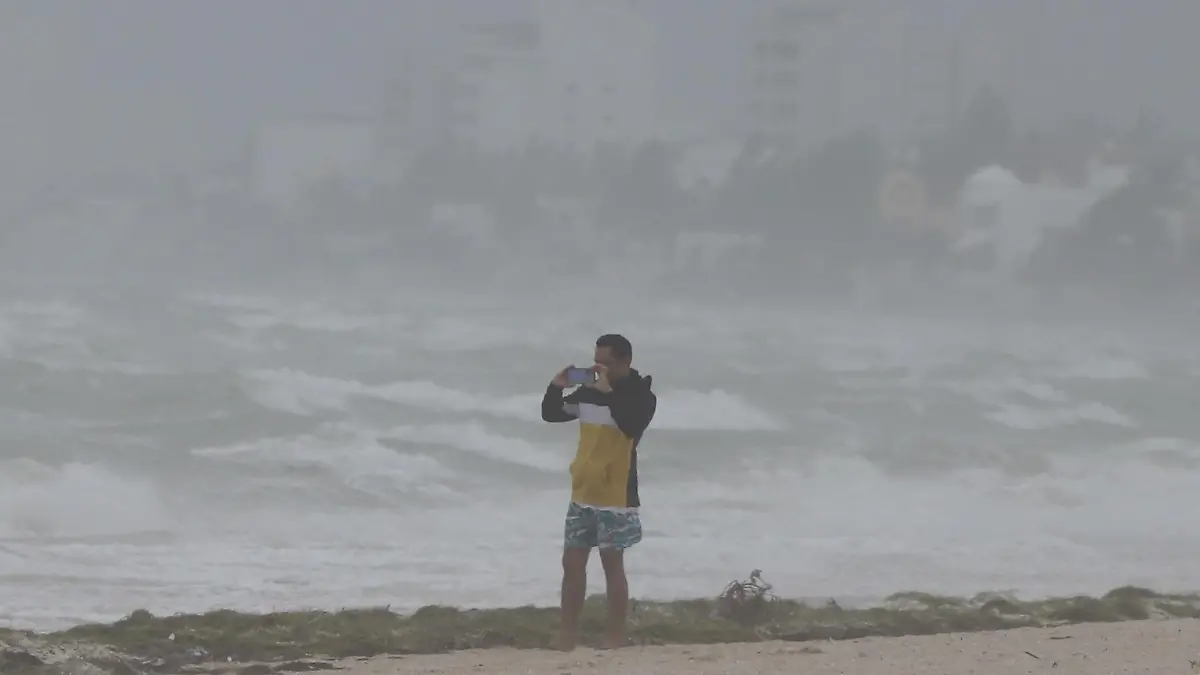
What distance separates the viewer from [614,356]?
18.1 ft

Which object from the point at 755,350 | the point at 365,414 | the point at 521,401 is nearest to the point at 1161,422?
the point at 755,350

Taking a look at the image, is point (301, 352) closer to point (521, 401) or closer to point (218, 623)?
point (521, 401)

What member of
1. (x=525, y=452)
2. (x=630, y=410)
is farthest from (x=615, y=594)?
(x=525, y=452)

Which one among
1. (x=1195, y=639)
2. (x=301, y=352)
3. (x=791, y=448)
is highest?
(x=301, y=352)

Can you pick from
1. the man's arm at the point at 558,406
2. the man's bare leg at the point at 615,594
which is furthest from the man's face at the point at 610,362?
the man's bare leg at the point at 615,594

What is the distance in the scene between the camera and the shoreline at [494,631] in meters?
5.47

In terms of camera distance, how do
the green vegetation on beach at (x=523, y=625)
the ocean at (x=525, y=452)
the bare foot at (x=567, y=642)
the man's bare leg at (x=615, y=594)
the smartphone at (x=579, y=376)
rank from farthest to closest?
the ocean at (x=525, y=452) < the green vegetation on beach at (x=523, y=625) < the bare foot at (x=567, y=642) < the man's bare leg at (x=615, y=594) < the smartphone at (x=579, y=376)

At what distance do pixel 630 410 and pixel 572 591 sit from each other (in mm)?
746

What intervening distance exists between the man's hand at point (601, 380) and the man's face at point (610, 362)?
0.09ft

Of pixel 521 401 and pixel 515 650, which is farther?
pixel 521 401

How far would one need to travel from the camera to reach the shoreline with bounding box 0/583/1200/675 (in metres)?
5.47

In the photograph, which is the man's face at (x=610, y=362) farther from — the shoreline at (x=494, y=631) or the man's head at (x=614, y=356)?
the shoreline at (x=494, y=631)

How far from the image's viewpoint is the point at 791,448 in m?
18.2

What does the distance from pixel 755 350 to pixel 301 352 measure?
22.7 ft
